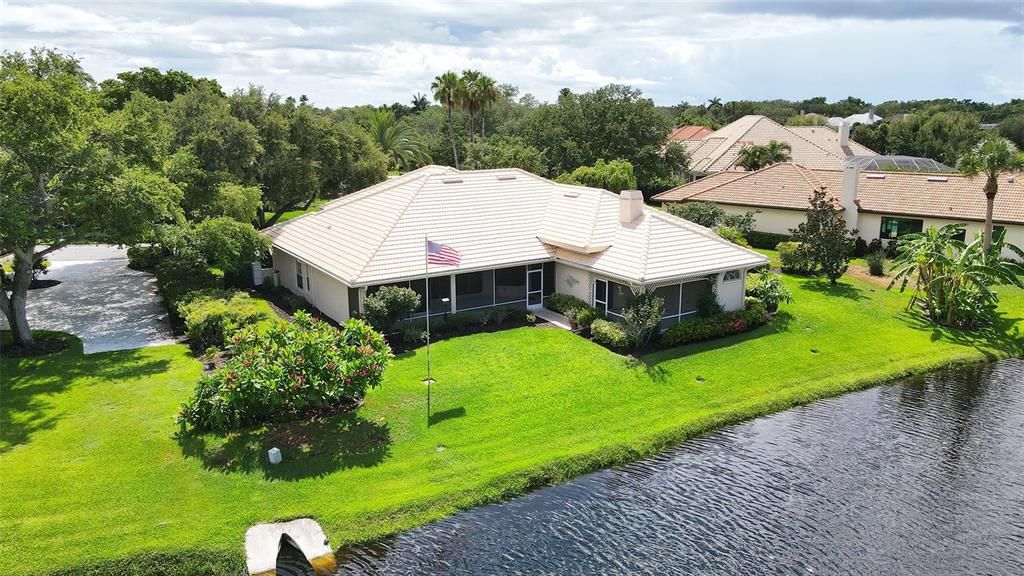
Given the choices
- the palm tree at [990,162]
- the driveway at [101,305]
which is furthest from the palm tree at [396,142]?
the palm tree at [990,162]

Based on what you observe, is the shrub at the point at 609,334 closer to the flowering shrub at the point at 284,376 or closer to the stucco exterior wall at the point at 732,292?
the stucco exterior wall at the point at 732,292

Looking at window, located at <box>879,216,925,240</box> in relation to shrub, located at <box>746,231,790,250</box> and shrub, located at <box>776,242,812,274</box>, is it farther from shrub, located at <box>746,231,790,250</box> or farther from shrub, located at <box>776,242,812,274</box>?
shrub, located at <box>776,242,812,274</box>

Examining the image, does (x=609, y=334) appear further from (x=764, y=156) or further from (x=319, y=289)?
(x=764, y=156)

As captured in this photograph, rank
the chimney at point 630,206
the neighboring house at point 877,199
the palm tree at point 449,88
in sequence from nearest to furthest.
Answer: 1. the chimney at point 630,206
2. the neighboring house at point 877,199
3. the palm tree at point 449,88

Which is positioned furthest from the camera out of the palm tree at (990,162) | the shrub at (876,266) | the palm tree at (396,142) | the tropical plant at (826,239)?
the palm tree at (396,142)

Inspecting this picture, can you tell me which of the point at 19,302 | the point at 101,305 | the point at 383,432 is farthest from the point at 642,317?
the point at 101,305

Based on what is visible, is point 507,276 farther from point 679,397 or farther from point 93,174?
point 93,174

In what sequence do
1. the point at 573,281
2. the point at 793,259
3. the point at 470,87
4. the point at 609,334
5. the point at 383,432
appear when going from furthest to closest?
1. the point at 470,87
2. the point at 793,259
3. the point at 573,281
4. the point at 609,334
5. the point at 383,432

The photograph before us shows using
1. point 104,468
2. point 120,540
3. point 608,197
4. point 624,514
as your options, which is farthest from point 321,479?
point 608,197
